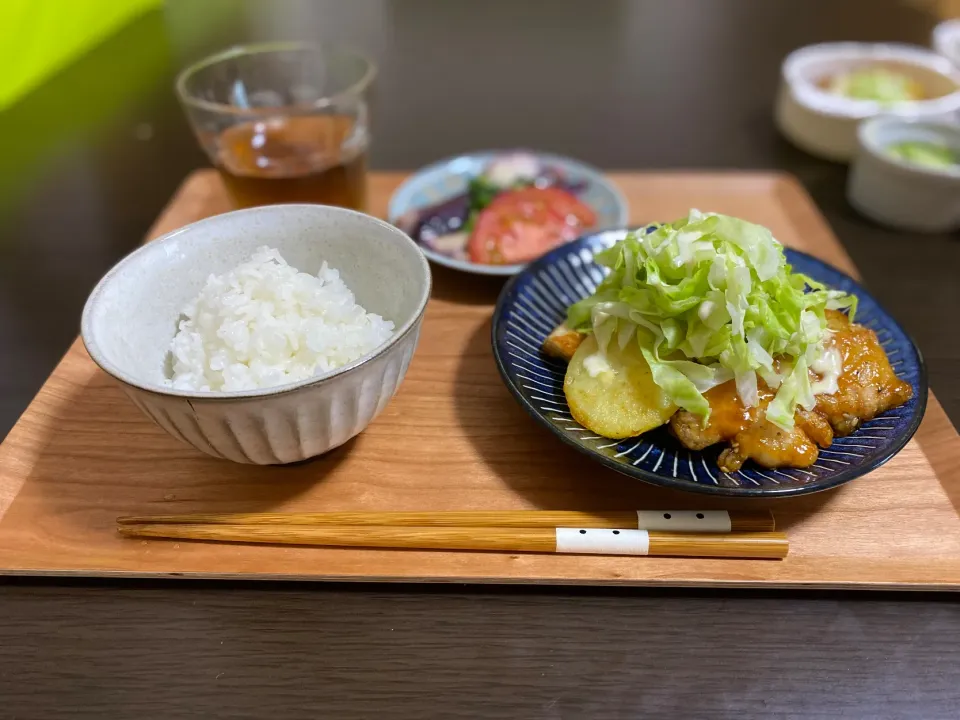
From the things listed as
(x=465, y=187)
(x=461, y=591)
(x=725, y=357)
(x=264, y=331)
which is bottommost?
(x=461, y=591)

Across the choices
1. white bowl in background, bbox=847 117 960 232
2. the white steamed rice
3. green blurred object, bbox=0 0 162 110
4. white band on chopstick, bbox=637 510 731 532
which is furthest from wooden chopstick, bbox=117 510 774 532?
green blurred object, bbox=0 0 162 110

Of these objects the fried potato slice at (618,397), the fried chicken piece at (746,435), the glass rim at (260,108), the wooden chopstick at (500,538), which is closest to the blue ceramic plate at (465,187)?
the glass rim at (260,108)

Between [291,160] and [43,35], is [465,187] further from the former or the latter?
[43,35]

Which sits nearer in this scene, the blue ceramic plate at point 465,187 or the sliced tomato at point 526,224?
the sliced tomato at point 526,224

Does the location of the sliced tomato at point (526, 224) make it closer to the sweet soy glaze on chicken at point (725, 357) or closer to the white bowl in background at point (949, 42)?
the sweet soy glaze on chicken at point (725, 357)

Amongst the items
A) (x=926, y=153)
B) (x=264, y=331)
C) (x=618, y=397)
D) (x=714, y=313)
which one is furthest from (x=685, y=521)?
(x=926, y=153)

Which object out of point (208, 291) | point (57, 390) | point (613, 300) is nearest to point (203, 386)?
point (208, 291)
